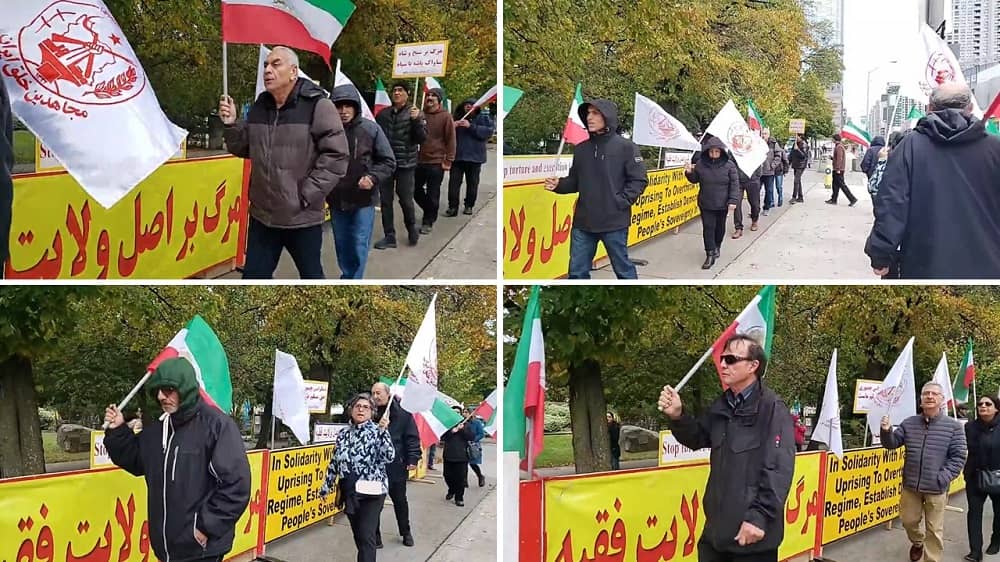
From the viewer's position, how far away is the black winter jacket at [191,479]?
3865 mm

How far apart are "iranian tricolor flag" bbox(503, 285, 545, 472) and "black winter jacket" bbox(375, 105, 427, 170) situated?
310 centimetres

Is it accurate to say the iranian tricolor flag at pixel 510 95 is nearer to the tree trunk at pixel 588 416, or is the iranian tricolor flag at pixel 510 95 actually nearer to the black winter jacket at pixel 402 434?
the tree trunk at pixel 588 416

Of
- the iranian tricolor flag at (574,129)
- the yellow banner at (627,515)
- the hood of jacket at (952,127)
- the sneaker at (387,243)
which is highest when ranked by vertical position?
the iranian tricolor flag at (574,129)

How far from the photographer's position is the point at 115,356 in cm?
662

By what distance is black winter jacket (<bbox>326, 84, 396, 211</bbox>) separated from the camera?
536cm

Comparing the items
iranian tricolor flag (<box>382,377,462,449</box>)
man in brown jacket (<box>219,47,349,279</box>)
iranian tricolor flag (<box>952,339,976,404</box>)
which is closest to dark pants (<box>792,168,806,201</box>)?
iranian tricolor flag (<box>952,339,976,404</box>)

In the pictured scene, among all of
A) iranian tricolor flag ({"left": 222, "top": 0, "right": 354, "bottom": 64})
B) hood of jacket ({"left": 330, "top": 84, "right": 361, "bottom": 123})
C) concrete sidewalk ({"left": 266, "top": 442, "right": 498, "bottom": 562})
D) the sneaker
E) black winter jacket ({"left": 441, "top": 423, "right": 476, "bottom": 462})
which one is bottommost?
concrete sidewalk ({"left": 266, "top": 442, "right": 498, "bottom": 562})

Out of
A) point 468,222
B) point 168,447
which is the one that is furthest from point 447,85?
point 168,447

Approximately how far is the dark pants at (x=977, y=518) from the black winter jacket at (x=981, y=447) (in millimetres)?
53

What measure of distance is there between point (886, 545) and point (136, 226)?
18.1ft

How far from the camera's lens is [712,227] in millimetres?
A: 7039

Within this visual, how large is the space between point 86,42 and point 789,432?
3586 millimetres

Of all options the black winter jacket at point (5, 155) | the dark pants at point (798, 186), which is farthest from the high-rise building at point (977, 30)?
the black winter jacket at point (5, 155)

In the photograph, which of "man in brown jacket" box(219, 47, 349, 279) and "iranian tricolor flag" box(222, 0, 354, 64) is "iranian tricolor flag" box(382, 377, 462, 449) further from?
"iranian tricolor flag" box(222, 0, 354, 64)
